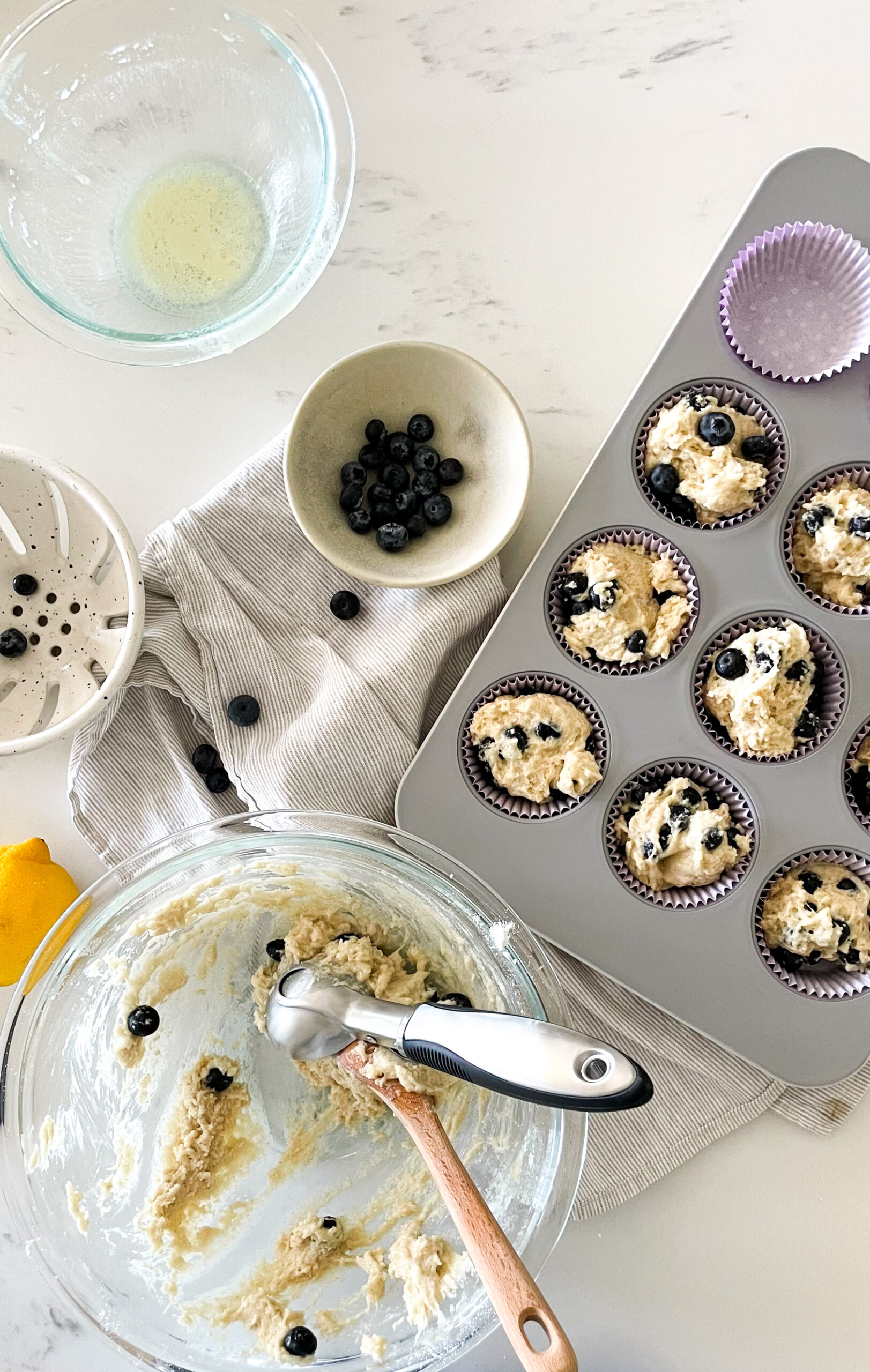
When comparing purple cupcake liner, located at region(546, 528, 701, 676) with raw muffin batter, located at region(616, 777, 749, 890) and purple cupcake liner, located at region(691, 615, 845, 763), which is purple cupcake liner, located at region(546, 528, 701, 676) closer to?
purple cupcake liner, located at region(691, 615, 845, 763)

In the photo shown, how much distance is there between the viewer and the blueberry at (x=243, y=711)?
2131 millimetres

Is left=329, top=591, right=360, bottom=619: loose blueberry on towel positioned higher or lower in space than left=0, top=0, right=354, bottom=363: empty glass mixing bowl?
lower

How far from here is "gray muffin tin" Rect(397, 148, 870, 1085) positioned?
2.04 meters

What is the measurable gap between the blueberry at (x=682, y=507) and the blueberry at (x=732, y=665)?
0.29 m

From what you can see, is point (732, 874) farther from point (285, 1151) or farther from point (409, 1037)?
point (285, 1151)

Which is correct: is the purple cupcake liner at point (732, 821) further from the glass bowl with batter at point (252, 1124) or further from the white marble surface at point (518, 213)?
the white marble surface at point (518, 213)

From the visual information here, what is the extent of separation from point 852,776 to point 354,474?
46.4 inches

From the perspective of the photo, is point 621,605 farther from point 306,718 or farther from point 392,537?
point 306,718

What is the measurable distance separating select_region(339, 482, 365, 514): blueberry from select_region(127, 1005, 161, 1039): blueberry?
3.47ft

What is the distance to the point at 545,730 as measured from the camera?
2.03 metres

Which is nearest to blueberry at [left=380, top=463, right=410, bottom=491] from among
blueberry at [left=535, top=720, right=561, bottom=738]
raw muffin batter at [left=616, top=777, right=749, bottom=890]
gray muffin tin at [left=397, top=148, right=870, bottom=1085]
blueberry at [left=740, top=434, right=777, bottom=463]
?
gray muffin tin at [left=397, top=148, right=870, bottom=1085]

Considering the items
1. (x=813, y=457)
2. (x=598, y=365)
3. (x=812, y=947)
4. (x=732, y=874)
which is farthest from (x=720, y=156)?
(x=812, y=947)

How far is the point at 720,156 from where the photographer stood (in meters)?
2.29

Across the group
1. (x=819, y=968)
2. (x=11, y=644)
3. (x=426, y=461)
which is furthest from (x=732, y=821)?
(x=11, y=644)
